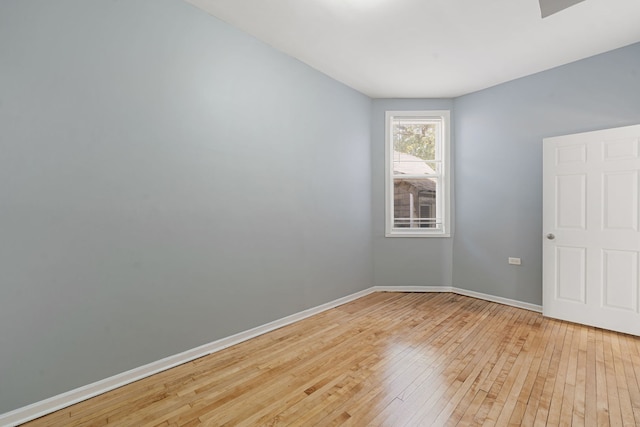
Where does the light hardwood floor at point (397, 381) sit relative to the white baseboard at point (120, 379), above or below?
below

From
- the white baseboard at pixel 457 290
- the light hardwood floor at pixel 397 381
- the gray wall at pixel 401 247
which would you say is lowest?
the light hardwood floor at pixel 397 381

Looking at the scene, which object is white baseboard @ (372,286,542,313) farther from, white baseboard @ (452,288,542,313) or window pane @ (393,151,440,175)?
window pane @ (393,151,440,175)

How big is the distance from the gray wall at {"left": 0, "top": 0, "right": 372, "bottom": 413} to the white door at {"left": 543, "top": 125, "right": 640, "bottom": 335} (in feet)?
9.26

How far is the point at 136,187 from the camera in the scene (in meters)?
2.11

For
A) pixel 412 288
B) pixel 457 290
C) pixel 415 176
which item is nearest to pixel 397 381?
pixel 412 288

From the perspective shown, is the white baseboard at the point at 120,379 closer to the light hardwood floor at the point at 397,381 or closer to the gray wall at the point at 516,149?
the light hardwood floor at the point at 397,381

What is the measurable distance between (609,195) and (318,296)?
127 inches

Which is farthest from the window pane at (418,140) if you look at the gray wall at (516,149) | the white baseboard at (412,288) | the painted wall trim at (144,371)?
the painted wall trim at (144,371)

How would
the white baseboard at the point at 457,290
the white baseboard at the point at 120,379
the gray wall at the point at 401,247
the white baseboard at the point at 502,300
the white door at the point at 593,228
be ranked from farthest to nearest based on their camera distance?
the gray wall at the point at 401,247
the white baseboard at the point at 457,290
the white baseboard at the point at 502,300
the white door at the point at 593,228
the white baseboard at the point at 120,379

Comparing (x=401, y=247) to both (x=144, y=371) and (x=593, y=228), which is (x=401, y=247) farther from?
(x=144, y=371)

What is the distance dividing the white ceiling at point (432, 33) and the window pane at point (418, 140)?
88 centimetres

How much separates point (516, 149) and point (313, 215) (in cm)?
273

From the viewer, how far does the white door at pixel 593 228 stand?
284 centimetres

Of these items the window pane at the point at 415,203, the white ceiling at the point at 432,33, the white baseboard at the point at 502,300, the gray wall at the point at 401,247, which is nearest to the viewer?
the white ceiling at the point at 432,33
